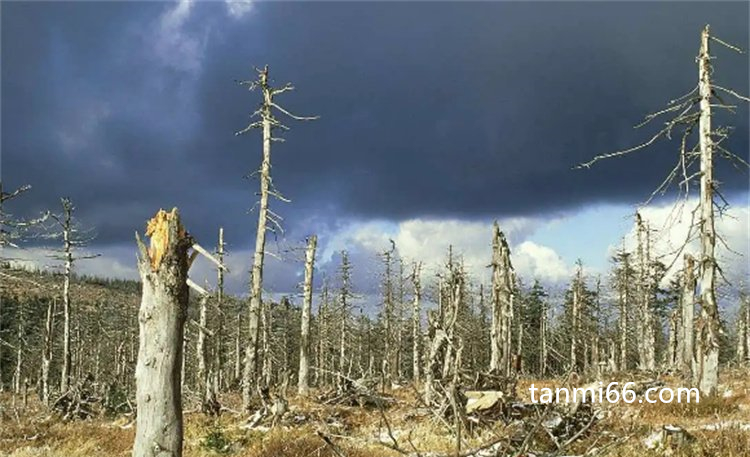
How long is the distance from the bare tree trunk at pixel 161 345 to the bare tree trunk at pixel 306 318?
19702 millimetres

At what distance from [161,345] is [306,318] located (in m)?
21.5

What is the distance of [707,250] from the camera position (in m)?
15.0

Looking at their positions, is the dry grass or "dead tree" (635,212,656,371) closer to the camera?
the dry grass

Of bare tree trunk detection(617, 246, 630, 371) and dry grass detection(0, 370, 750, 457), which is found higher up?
bare tree trunk detection(617, 246, 630, 371)

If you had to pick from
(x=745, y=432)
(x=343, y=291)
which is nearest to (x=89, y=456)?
(x=745, y=432)

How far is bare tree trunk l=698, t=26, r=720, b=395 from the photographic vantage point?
14.7 m

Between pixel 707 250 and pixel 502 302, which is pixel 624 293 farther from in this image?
pixel 707 250

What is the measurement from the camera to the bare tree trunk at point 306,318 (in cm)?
2759

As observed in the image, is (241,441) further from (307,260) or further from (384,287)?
(384,287)

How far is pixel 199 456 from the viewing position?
11688 mm

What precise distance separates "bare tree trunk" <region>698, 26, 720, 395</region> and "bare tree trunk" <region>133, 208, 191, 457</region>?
11.9 m

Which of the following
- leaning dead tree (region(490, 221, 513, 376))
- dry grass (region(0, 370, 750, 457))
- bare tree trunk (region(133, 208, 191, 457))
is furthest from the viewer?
leaning dead tree (region(490, 221, 513, 376))

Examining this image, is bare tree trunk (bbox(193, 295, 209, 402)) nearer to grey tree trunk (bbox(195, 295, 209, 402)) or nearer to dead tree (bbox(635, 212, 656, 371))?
grey tree trunk (bbox(195, 295, 209, 402))

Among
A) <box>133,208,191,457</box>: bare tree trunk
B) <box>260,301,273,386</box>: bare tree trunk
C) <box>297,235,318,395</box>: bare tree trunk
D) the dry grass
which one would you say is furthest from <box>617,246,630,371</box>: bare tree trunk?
<box>133,208,191,457</box>: bare tree trunk
